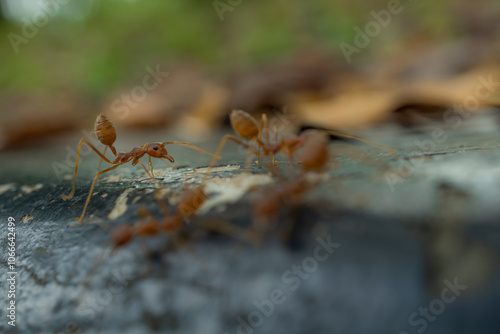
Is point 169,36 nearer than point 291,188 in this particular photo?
No

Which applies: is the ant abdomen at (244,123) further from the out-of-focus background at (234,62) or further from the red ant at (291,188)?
the out-of-focus background at (234,62)

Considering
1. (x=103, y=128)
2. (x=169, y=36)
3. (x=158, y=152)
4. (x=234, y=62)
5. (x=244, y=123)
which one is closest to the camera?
(x=244, y=123)

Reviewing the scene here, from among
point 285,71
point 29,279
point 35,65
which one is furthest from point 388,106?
point 35,65

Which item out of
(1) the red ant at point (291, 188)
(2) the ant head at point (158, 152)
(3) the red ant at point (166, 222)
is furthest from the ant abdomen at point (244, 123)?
(3) the red ant at point (166, 222)

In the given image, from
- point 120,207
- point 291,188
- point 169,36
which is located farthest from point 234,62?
point 291,188

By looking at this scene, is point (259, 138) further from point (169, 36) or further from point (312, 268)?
point (169, 36)

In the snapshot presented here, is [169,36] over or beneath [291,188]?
over

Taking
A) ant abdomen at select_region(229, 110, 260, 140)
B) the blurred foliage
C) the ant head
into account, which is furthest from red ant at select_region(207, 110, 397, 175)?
the blurred foliage

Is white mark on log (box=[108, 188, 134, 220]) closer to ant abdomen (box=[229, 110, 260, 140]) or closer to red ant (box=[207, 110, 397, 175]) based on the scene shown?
red ant (box=[207, 110, 397, 175])
